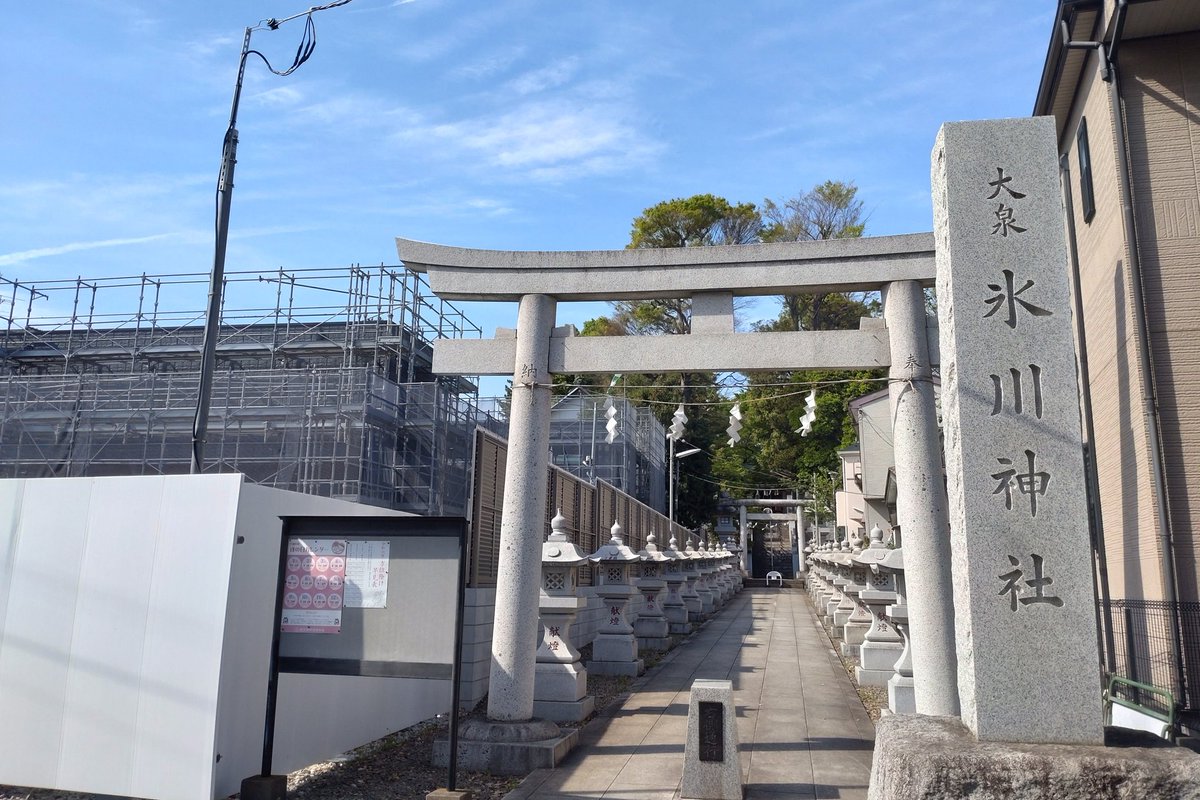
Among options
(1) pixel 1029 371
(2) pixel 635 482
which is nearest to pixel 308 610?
(1) pixel 1029 371

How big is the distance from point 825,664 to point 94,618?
43.2 ft

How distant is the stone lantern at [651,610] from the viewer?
1911cm

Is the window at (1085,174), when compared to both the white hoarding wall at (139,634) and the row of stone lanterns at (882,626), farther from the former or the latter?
the white hoarding wall at (139,634)

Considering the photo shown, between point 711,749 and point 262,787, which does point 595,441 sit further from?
point 262,787

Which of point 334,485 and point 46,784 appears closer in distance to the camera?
point 46,784

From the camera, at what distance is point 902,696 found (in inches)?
415

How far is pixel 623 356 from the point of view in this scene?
962cm

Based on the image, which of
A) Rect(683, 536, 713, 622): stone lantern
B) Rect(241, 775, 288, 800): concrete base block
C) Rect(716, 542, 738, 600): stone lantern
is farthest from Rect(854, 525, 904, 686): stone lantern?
Rect(716, 542, 738, 600): stone lantern

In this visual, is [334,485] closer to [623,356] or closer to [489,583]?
[489,583]

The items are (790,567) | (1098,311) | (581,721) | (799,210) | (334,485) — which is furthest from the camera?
(790,567)

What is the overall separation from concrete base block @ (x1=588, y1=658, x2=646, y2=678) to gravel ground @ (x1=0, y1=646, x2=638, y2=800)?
19.0 feet

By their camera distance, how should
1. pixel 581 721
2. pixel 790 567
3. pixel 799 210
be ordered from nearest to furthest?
pixel 581 721 → pixel 799 210 → pixel 790 567

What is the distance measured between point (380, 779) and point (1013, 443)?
21.7ft

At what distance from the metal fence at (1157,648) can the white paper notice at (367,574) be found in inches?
330
